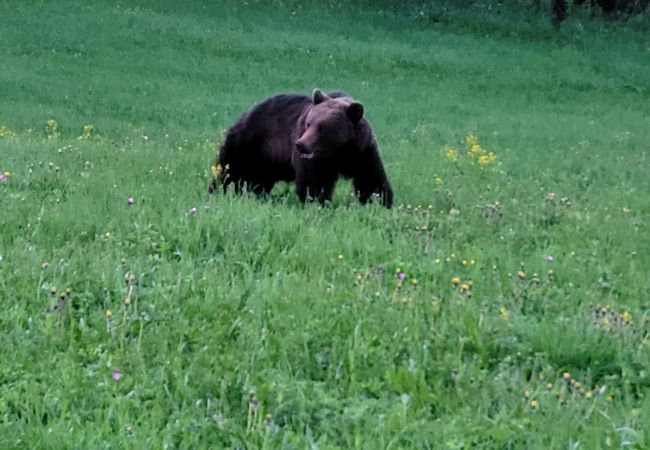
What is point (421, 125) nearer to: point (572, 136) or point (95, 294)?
point (572, 136)

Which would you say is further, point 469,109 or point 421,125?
point 469,109

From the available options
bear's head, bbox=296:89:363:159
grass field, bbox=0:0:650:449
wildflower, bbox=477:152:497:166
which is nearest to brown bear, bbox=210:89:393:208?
bear's head, bbox=296:89:363:159

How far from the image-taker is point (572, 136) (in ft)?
57.7

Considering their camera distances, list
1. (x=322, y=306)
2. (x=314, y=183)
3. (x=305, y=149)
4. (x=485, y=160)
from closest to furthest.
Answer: (x=322, y=306), (x=305, y=149), (x=314, y=183), (x=485, y=160)

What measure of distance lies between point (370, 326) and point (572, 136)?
13745 mm

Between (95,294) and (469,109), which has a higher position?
(95,294)

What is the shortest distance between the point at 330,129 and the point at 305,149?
0.29m

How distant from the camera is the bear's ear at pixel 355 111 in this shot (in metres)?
8.48

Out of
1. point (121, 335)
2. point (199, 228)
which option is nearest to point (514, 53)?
point (199, 228)

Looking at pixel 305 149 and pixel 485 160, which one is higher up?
pixel 305 149

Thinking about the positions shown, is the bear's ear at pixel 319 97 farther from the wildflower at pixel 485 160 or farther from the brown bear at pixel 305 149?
the wildflower at pixel 485 160

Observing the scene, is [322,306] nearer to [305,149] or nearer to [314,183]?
[305,149]

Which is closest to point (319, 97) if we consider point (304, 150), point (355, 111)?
point (355, 111)

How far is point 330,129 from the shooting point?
8375mm
